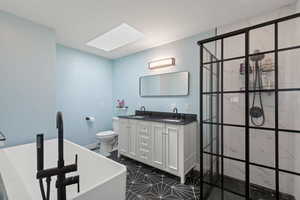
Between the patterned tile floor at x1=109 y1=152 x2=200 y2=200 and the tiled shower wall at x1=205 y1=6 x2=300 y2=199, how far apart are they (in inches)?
25.9

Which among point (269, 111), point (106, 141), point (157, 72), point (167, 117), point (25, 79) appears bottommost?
point (106, 141)

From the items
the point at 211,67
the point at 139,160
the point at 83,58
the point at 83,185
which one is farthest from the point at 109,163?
the point at 83,58

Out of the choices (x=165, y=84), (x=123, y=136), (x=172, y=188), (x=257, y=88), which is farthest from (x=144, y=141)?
(x=257, y=88)

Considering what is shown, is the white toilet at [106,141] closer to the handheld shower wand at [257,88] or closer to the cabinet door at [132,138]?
the cabinet door at [132,138]

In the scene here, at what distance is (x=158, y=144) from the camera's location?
2.25m

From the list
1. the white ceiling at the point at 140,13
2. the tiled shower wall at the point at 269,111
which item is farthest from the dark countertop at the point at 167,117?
the white ceiling at the point at 140,13

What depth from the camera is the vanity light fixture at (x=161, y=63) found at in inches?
105

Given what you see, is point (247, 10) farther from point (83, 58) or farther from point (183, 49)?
point (83, 58)

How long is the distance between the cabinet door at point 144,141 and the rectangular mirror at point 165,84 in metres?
0.81

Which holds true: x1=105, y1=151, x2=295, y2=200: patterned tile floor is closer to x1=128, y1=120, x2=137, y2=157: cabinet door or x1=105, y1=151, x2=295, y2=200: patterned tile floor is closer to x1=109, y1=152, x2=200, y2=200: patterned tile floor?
x1=109, y1=152, x2=200, y2=200: patterned tile floor

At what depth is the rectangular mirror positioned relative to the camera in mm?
2564

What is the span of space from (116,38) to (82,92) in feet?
4.99

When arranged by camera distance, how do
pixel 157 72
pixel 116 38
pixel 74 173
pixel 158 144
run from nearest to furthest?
pixel 74 173, pixel 158 144, pixel 116 38, pixel 157 72

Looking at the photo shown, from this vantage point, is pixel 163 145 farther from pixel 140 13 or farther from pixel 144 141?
pixel 140 13
